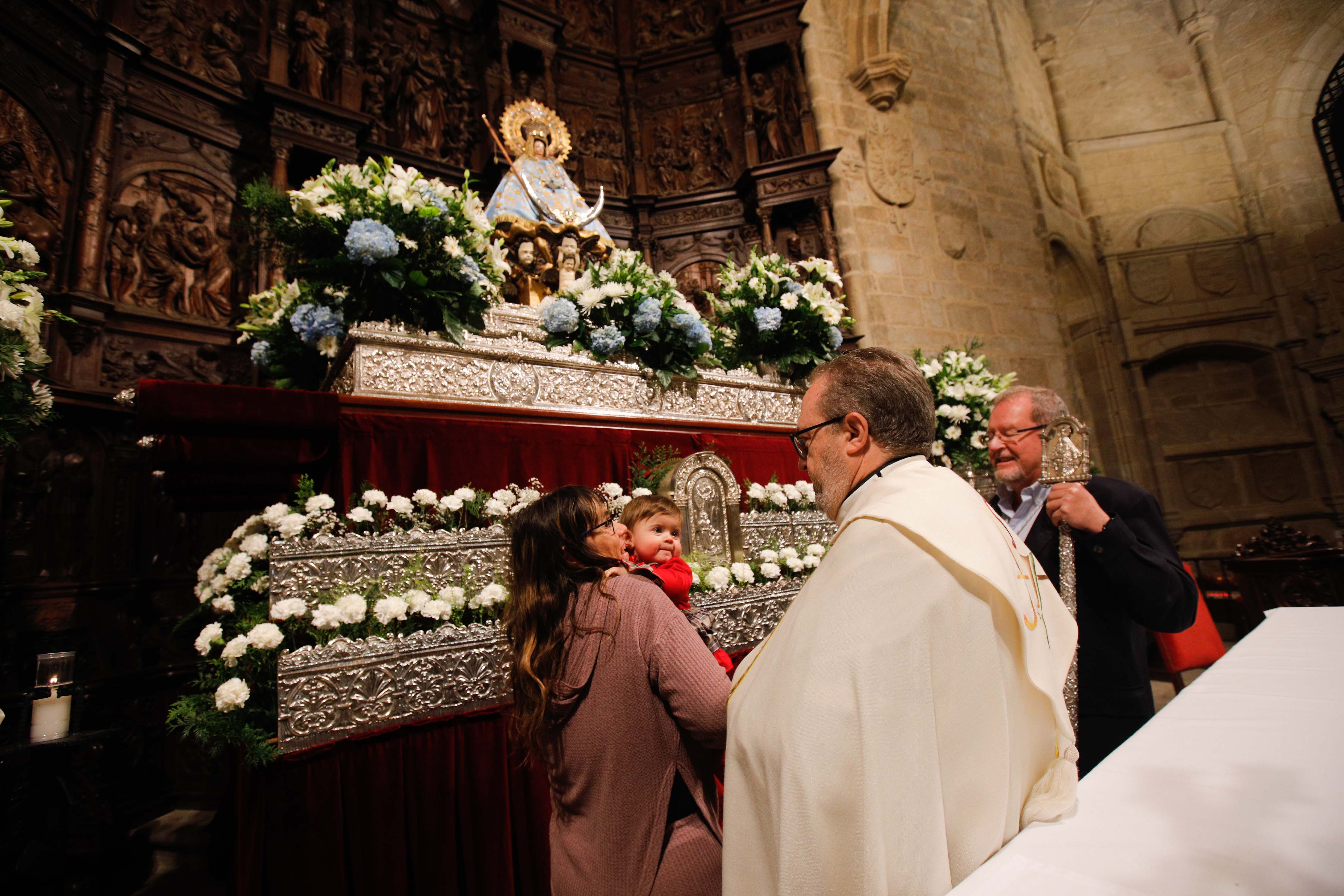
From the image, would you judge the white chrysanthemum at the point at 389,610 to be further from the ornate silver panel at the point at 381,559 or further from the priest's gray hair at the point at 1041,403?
the priest's gray hair at the point at 1041,403

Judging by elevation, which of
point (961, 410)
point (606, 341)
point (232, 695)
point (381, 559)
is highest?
point (606, 341)

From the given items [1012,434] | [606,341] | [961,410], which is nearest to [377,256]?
[606,341]

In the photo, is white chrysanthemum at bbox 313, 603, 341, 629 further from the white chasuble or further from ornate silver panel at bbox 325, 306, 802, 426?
the white chasuble

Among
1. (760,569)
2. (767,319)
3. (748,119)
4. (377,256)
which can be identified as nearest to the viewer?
(377,256)

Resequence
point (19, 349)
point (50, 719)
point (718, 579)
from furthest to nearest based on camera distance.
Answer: point (718, 579) < point (50, 719) < point (19, 349)

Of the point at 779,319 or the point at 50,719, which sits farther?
the point at 779,319

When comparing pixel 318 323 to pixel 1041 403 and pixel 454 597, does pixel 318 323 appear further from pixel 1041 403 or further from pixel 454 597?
pixel 1041 403

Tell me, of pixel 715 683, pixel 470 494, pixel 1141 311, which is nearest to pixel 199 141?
pixel 470 494

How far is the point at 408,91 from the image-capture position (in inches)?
297

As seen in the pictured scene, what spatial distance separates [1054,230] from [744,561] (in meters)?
10.9

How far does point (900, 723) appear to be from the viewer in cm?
88

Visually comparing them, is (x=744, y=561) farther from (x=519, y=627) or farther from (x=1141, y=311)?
(x=1141, y=311)

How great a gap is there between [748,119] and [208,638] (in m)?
9.28

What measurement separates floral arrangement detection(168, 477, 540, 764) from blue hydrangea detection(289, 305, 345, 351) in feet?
3.68
